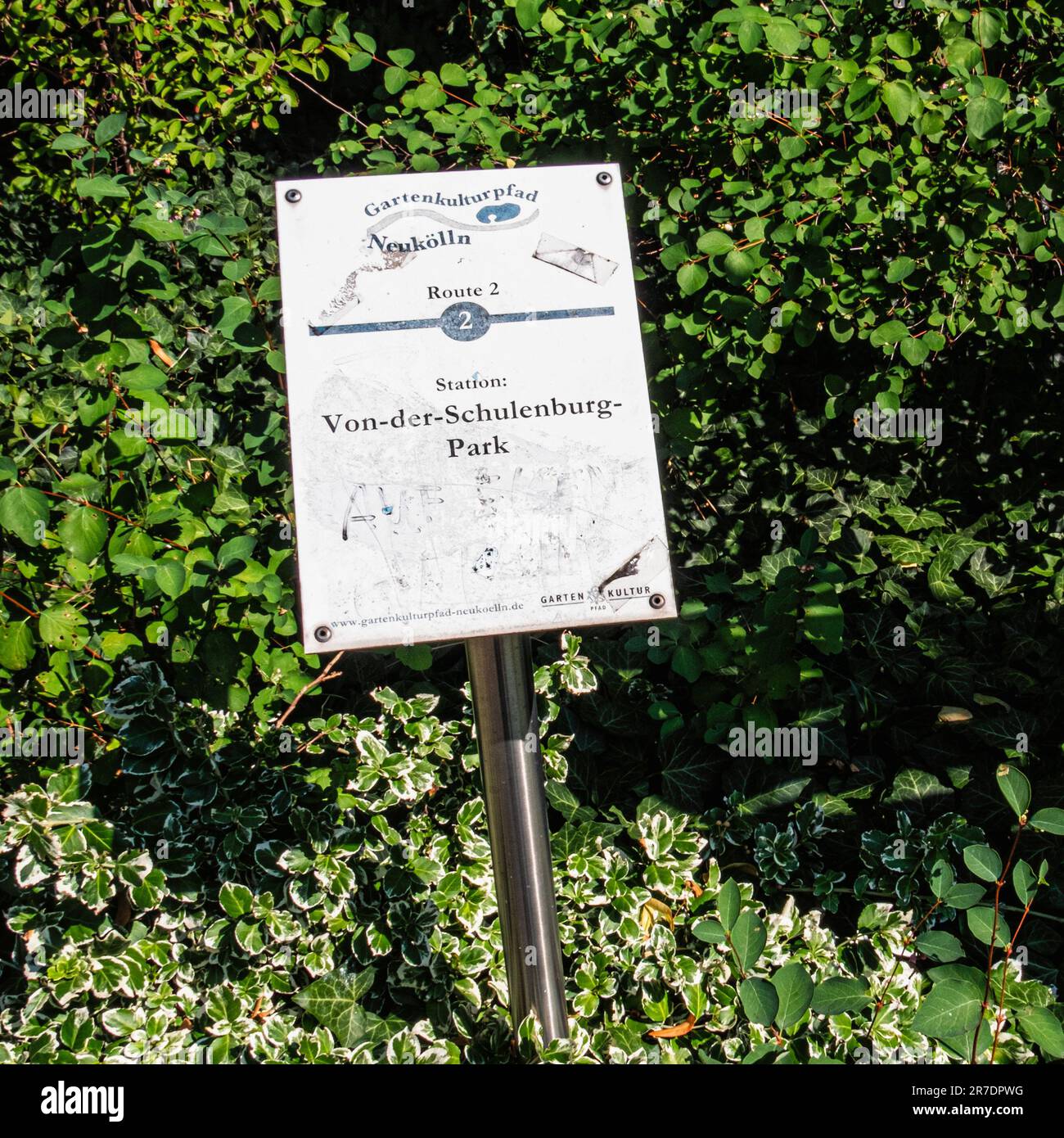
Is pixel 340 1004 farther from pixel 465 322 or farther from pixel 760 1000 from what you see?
pixel 465 322

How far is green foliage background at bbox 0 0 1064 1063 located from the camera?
172 centimetres

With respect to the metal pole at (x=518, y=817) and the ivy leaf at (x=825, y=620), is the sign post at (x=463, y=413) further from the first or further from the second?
the ivy leaf at (x=825, y=620)

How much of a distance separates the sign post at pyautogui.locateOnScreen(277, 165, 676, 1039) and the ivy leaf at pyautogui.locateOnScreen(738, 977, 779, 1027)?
0.54 meters

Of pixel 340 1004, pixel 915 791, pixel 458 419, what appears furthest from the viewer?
pixel 915 791

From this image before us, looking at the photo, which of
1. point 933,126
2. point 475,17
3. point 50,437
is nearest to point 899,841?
point 933,126

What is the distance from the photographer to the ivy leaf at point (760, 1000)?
132cm

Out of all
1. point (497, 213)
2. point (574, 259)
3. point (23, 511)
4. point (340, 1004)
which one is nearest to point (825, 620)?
point (574, 259)

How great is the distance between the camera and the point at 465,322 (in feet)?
4.79

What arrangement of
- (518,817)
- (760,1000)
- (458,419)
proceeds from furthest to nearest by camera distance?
1. (518,817)
2. (458,419)
3. (760,1000)

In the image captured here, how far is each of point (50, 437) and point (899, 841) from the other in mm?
2070

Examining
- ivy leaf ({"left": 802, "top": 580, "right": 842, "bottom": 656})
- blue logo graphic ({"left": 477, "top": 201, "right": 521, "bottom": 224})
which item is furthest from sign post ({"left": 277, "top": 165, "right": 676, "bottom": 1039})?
ivy leaf ({"left": 802, "top": 580, "right": 842, "bottom": 656})

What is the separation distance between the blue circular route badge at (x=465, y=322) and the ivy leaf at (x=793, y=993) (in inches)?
41.7

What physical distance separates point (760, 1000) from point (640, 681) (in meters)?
1.10

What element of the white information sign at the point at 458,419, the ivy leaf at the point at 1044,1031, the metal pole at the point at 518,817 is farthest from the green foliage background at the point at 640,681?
the white information sign at the point at 458,419
